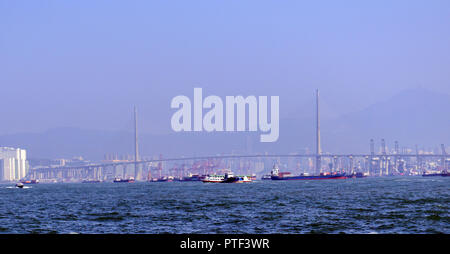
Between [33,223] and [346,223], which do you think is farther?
[33,223]

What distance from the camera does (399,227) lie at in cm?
2380

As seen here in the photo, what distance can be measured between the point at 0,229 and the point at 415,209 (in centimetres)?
2100
